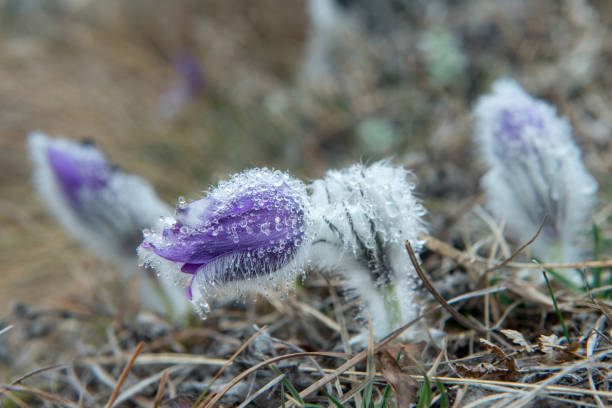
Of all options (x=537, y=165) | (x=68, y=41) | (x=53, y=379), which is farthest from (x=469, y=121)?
(x=68, y=41)

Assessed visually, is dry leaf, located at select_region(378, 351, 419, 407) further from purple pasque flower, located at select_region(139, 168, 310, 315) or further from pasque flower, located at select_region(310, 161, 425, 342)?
purple pasque flower, located at select_region(139, 168, 310, 315)

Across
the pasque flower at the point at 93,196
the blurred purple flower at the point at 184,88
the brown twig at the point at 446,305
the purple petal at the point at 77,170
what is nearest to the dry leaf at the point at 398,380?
Answer: the brown twig at the point at 446,305

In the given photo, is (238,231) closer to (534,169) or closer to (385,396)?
(385,396)

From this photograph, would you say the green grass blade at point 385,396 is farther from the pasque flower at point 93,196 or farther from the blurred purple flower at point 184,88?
the blurred purple flower at point 184,88

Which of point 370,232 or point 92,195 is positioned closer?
point 370,232

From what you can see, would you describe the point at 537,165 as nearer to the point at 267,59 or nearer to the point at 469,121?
the point at 469,121

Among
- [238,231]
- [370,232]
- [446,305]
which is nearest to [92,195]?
[238,231]
